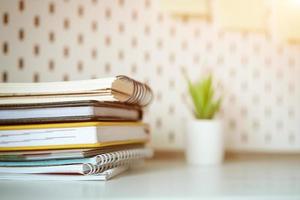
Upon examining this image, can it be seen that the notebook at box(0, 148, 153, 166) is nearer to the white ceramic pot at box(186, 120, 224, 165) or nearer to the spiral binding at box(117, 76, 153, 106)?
the spiral binding at box(117, 76, 153, 106)

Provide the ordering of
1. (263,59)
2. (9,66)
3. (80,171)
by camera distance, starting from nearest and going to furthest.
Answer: (80,171) < (9,66) < (263,59)

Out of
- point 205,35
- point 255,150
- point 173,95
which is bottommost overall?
point 255,150

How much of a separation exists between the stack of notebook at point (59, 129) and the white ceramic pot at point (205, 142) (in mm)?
285

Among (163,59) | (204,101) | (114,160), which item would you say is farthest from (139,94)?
(163,59)

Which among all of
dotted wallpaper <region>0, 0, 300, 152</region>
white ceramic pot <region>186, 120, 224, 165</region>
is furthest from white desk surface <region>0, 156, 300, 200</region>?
dotted wallpaper <region>0, 0, 300, 152</region>

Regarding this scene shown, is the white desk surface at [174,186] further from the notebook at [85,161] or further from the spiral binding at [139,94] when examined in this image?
the spiral binding at [139,94]

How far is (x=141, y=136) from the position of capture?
0.77 metres

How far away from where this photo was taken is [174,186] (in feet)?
1.76

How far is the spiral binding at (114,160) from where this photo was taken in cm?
56

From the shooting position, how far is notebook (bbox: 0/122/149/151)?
0.55m

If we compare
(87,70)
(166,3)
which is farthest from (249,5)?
(87,70)

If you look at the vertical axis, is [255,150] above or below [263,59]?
below

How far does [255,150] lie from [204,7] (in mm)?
423

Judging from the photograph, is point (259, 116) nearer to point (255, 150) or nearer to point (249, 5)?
point (255, 150)
